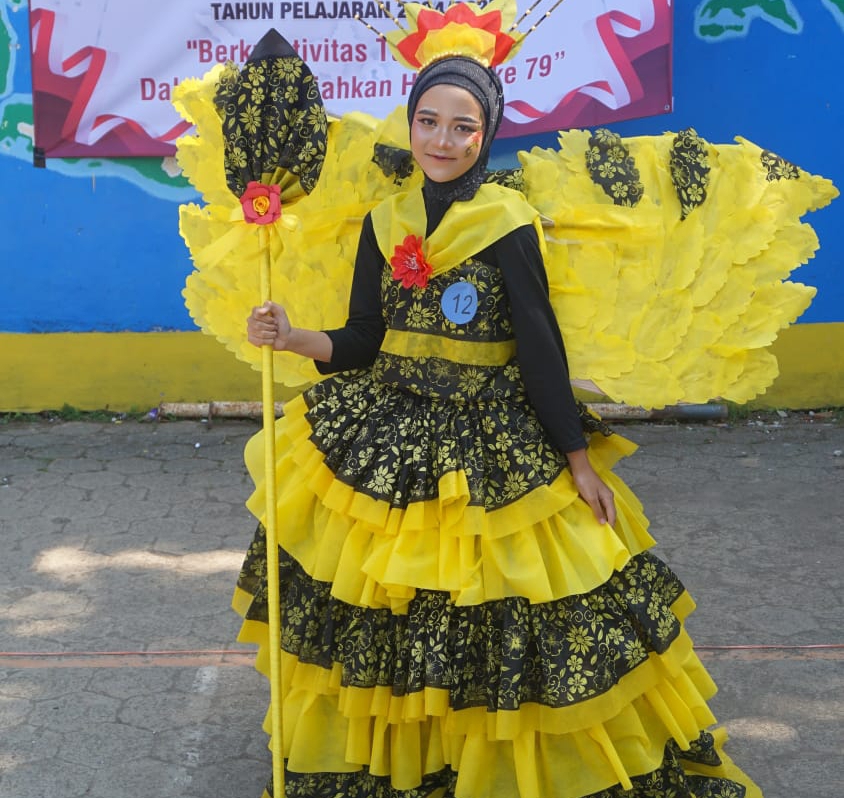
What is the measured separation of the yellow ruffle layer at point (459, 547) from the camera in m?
2.60

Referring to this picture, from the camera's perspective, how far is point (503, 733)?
259 centimetres

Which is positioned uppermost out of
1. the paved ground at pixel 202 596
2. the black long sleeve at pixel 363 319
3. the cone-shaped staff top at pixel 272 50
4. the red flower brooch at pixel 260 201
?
the cone-shaped staff top at pixel 272 50

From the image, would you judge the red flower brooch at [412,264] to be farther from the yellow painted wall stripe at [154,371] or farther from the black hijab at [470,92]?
the yellow painted wall stripe at [154,371]

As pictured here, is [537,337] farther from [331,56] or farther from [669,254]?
[331,56]

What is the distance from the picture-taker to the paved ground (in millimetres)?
3258

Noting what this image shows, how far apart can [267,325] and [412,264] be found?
1.19 feet

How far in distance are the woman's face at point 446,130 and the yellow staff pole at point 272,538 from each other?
1.34 ft

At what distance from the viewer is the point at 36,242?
5.91 metres

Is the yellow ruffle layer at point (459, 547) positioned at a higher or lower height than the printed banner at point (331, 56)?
lower

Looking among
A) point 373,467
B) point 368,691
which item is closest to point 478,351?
point 373,467

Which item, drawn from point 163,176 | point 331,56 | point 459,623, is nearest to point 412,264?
point 459,623

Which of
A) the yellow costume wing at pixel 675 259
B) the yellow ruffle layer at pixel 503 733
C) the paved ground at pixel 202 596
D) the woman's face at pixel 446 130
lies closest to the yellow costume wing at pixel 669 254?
the yellow costume wing at pixel 675 259

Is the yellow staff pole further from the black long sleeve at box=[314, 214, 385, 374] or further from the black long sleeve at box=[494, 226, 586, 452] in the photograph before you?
the black long sleeve at box=[494, 226, 586, 452]

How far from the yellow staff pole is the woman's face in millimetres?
408
